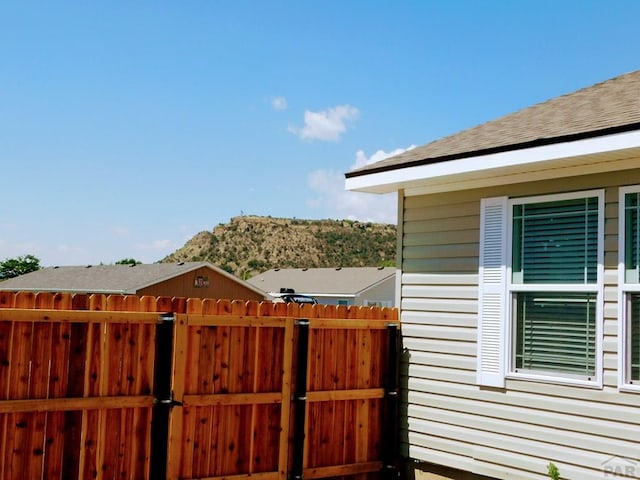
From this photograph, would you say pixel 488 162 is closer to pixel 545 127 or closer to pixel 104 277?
pixel 545 127

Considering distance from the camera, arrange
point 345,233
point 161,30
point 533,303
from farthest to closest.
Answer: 1. point 345,233
2. point 161,30
3. point 533,303

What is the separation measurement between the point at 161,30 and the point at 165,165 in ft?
87.9

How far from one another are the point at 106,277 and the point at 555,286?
30.4 m

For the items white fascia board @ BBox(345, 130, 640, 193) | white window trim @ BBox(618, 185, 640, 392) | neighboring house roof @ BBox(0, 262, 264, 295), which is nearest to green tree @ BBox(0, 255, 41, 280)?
neighboring house roof @ BBox(0, 262, 264, 295)

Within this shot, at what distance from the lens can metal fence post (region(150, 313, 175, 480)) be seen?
18.5ft

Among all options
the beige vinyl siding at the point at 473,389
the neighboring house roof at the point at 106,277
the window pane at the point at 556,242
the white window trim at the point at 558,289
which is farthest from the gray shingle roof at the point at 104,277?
the window pane at the point at 556,242

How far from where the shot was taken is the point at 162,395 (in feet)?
18.6

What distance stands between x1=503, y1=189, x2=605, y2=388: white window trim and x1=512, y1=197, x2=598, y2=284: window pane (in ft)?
0.15

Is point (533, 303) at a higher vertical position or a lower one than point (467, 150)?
lower

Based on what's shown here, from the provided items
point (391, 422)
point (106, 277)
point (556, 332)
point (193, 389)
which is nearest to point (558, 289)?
point (556, 332)

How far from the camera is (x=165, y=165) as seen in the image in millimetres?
42469

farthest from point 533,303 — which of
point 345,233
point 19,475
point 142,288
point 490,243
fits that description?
point 345,233

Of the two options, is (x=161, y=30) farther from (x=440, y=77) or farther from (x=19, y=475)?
(x=19, y=475)

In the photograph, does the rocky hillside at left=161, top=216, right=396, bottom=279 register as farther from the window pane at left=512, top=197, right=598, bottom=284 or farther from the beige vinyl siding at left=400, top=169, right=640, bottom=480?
the window pane at left=512, top=197, right=598, bottom=284
